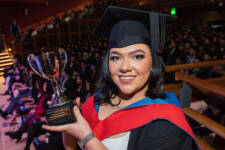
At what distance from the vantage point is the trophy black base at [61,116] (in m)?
0.85

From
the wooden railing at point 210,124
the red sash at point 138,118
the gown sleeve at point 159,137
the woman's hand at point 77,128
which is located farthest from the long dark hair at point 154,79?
the wooden railing at point 210,124

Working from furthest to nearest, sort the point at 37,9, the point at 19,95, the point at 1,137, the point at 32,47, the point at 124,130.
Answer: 1. the point at 37,9
2. the point at 32,47
3. the point at 19,95
4. the point at 1,137
5. the point at 124,130

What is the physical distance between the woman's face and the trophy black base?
34 centimetres

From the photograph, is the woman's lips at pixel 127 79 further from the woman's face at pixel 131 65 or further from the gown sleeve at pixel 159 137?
the gown sleeve at pixel 159 137

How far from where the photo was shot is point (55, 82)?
106cm

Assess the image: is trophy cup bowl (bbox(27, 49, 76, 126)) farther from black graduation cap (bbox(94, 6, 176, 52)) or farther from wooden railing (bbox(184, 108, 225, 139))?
wooden railing (bbox(184, 108, 225, 139))

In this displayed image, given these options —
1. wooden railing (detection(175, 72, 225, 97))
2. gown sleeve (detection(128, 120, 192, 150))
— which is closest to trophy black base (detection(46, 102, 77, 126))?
gown sleeve (detection(128, 120, 192, 150))

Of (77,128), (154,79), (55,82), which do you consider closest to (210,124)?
(154,79)

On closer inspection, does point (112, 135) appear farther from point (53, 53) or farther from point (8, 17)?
point (8, 17)

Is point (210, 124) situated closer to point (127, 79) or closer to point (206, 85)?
point (206, 85)

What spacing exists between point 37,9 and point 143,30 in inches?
549

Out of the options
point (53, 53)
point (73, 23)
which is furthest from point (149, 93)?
point (73, 23)

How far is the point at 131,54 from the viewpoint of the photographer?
0.98 metres

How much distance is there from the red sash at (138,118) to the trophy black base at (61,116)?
25 cm
